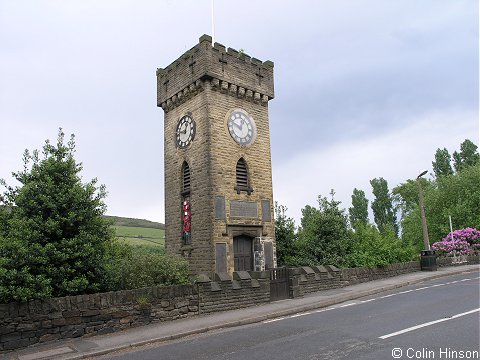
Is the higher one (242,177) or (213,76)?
(213,76)

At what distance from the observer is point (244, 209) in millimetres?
18500

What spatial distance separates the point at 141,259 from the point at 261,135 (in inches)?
414

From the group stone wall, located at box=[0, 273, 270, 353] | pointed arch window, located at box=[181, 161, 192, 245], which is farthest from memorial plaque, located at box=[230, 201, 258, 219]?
stone wall, located at box=[0, 273, 270, 353]

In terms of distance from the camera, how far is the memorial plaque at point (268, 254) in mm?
18703

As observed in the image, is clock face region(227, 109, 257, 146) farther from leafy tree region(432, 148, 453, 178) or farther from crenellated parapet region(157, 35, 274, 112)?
leafy tree region(432, 148, 453, 178)

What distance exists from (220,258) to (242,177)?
425 centimetres

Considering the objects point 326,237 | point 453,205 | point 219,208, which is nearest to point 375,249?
point 326,237

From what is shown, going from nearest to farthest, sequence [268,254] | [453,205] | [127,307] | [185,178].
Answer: [127,307], [268,254], [185,178], [453,205]

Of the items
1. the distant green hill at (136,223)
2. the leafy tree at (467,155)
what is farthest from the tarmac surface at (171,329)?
the leafy tree at (467,155)

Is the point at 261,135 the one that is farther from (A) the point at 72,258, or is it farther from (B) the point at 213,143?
(A) the point at 72,258

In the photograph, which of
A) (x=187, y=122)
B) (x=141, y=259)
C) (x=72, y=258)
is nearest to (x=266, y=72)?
(x=187, y=122)

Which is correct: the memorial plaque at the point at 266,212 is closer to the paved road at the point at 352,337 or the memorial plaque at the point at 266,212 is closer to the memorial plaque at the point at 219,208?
the memorial plaque at the point at 219,208

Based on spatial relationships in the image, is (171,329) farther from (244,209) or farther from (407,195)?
(407,195)

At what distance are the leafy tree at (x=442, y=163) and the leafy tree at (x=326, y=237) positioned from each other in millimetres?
43097
